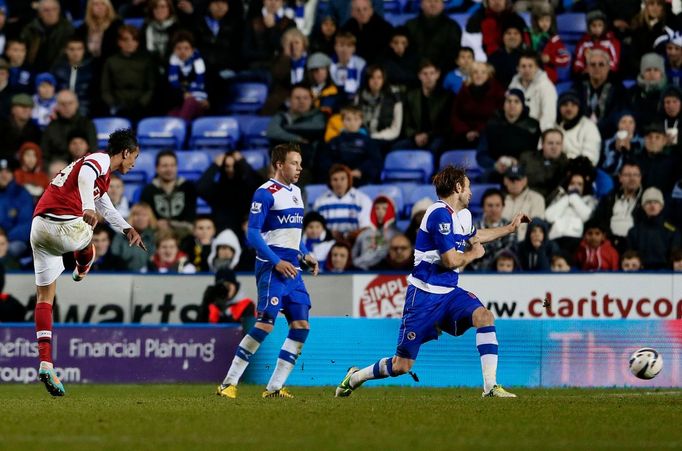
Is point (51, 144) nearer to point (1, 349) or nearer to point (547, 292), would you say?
point (1, 349)

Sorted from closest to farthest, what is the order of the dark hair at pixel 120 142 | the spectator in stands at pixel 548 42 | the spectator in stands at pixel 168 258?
the dark hair at pixel 120 142 < the spectator in stands at pixel 168 258 < the spectator in stands at pixel 548 42

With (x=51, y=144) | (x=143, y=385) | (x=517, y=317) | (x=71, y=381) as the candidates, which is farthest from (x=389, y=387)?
(x=51, y=144)

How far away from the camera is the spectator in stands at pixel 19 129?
22.8 meters

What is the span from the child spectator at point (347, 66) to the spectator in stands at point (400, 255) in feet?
14.8

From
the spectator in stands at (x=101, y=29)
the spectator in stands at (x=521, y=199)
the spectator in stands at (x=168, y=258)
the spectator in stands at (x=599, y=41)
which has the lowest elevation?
the spectator in stands at (x=168, y=258)

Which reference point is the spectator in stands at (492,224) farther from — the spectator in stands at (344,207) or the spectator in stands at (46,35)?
the spectator in stands at (46,35)

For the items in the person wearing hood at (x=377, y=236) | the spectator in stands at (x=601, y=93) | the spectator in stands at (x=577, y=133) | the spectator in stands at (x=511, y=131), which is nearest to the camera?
the person wearing hood at (x=377, y=236)

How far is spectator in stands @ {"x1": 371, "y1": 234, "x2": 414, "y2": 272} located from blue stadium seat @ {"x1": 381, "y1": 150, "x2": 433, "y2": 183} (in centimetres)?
268

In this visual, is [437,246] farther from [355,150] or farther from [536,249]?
[355,150]

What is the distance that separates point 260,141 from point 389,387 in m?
7.41

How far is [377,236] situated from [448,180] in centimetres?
628

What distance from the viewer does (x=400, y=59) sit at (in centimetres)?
2233

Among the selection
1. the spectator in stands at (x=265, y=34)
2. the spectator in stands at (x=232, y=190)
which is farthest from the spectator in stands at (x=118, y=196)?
the spectator in stands at (x=265, y=34)

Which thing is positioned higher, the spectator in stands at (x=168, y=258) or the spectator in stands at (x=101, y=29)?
the spectator in stands at (x=101, y=29)
